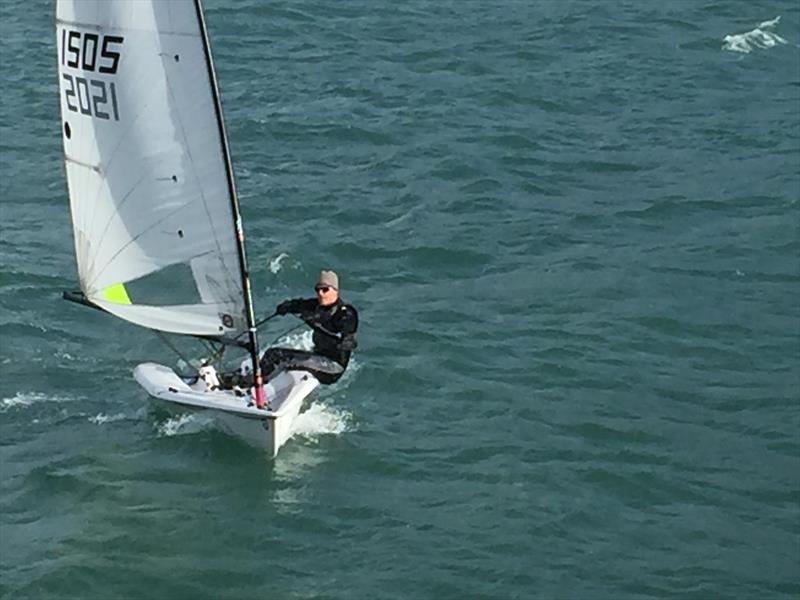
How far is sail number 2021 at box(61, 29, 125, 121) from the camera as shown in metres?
30.8

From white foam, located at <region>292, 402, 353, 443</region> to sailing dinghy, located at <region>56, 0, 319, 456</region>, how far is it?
0.81 metres

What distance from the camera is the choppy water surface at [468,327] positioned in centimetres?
3086

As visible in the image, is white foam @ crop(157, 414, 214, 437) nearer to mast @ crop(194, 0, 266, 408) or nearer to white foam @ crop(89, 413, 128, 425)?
white foam @ crop(89, 413, 128, 425)

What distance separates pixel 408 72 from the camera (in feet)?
171

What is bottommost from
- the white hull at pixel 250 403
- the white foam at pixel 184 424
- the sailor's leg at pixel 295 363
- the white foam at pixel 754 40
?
the white foam at pixel 184 424

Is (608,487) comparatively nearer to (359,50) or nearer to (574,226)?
(574,226)

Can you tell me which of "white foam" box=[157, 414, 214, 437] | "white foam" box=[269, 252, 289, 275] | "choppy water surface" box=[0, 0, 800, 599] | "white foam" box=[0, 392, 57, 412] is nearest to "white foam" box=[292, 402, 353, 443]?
"choppy water surface" box=[0, 0, 800, 599]

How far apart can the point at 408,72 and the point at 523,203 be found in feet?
31.0

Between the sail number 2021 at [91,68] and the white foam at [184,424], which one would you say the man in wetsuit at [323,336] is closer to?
the white foam at [184,424]

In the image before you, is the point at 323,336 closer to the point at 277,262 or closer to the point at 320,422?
the point at 320,422

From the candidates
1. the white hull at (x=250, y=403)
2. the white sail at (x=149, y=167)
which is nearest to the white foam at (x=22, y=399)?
the white hull at (x=250, y=403)

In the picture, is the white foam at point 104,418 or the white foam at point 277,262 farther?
the white foam at point 277,262

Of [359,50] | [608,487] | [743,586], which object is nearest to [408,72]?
[359,50]

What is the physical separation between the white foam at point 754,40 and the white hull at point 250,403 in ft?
81.1
